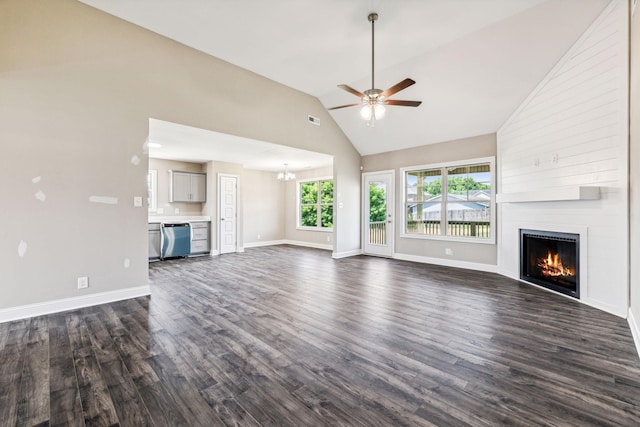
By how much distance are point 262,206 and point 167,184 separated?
2.99 metres

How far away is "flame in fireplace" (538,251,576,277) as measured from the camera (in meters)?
4.08

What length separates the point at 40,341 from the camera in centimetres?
259

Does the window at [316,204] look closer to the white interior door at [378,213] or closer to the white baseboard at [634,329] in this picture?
the white interior door at [378,213]

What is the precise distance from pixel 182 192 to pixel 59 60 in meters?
4.48

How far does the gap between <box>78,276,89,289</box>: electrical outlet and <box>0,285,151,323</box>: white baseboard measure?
12 centimetres

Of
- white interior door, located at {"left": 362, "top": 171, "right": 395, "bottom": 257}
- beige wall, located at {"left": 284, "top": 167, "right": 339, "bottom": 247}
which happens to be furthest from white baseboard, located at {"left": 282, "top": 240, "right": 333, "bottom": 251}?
white interior door, located at {"left": 362, "top": 171, "right": 395, "bottom": 257}

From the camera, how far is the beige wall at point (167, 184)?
292 inches

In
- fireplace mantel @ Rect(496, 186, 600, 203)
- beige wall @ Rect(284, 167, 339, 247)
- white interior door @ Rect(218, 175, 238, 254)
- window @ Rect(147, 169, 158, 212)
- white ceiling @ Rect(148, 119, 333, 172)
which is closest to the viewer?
fireplace mantel @ Rect(496, 186, 600, 203)

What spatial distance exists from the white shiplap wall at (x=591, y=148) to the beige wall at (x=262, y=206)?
23.8 ft

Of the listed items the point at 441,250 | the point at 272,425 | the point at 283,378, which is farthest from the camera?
the point at 441,250

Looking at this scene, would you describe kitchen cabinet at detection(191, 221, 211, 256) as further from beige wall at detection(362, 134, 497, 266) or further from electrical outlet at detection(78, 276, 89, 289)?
beige wall at detection(362, 134, 497, 266)

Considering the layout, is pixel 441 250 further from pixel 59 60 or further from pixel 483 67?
pixel 59 60

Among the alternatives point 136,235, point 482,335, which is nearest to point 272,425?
point 482,335

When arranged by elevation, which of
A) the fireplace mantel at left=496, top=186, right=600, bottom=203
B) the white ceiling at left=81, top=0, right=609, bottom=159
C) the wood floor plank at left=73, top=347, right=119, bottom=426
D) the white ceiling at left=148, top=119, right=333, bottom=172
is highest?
the white ceiling at left=81, top=0, right=609, bottom=159
